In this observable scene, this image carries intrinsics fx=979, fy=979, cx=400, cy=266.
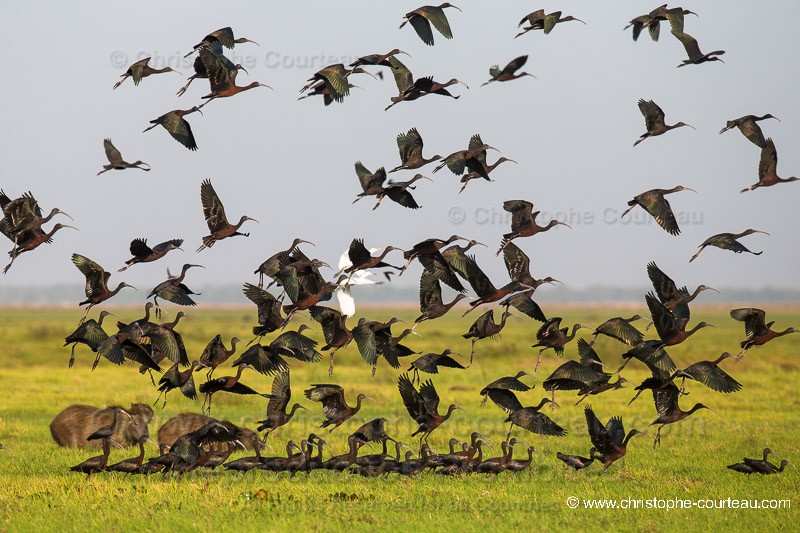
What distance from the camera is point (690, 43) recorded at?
16641mm

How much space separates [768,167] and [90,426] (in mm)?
12864

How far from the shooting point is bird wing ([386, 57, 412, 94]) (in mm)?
17109

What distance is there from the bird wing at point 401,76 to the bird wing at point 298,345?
16.6ft

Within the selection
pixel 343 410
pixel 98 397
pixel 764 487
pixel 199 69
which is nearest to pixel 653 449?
pixel 764 487

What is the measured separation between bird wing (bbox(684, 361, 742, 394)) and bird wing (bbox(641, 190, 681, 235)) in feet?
7.19

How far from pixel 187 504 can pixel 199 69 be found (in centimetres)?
694

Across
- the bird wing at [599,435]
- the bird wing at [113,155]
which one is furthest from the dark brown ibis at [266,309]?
the bird wing at [599,435]

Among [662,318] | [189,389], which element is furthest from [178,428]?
[662,318]

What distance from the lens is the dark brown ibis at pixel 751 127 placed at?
1555 centimetres

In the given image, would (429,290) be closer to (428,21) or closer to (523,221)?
(523,221)

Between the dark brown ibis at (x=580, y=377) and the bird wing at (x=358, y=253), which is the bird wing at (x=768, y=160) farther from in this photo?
the bird wing at (x=358, y=253)

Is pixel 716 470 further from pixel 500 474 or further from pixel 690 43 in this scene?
pixel 690 43

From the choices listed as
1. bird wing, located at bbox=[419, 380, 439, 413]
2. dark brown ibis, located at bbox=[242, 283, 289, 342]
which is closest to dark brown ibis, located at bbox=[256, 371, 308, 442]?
dark brown ibis, located at bbox=[242, 283, 289, 342]

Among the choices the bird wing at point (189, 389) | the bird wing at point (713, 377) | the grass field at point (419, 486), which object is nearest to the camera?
the grass field at point (419, 486)
